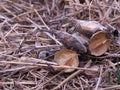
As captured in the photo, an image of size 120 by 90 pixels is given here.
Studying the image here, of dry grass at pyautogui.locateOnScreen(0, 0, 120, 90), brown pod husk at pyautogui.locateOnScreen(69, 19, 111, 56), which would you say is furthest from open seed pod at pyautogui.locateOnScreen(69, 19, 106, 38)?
dry grass at pyautogui.locateOnScreen(0, 0, 120, 90)

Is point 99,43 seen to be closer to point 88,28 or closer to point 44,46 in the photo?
point 88,28

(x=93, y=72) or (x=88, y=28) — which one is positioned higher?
(x=88, y=28)

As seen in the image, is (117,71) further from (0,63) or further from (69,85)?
(0,63)

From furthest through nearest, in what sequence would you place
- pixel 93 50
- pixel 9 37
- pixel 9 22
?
1. pixel 9 22
2. pixel 9 37
3. pixel 93 50

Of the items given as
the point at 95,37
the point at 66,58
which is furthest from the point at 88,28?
the point at 66,58

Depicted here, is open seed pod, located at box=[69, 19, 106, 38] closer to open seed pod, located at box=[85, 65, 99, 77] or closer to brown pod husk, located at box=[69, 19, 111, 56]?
brown pod husk, located at box=[69, 19, 111, 56]

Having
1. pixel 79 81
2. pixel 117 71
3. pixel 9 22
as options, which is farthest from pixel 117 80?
pixel 9 22
